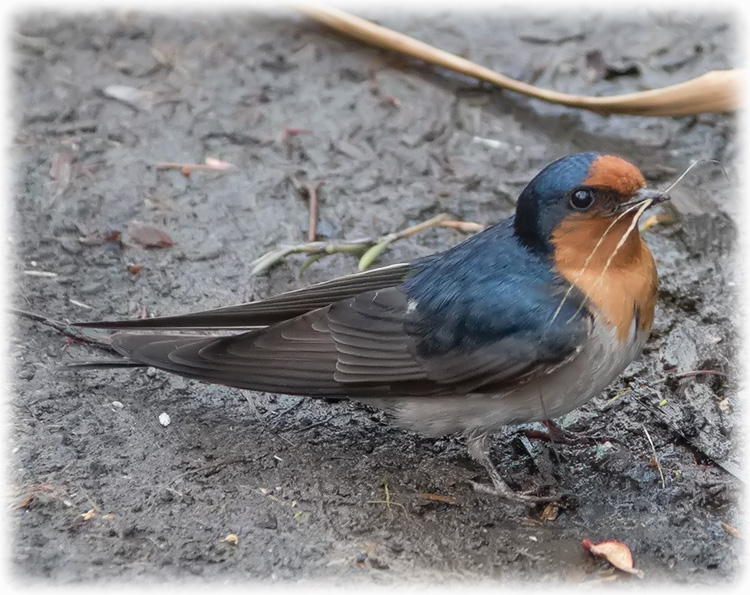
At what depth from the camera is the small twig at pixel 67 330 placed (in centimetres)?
429

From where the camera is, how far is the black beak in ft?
11.7

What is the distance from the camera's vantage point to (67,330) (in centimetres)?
450

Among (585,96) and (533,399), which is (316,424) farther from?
(585,96)

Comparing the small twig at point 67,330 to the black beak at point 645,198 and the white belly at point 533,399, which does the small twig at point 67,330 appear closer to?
the white belly at point 533,399

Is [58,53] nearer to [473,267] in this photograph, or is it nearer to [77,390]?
[77,390]

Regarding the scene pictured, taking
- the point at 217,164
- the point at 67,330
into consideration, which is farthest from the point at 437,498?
the point at 217,164

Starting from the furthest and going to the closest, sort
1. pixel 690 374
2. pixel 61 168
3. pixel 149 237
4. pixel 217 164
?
pixel 217 164 → pixel 61 168 → pixel 149 237 → pixel 690 374

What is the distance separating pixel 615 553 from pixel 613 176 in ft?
4.18

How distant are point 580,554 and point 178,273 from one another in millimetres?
2373

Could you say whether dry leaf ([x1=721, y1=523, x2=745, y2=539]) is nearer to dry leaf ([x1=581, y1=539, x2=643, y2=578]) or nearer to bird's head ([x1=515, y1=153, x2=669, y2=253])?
dry leaf ([x1=581, y1=539, x2=643, y2=578])

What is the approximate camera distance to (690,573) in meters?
3.54

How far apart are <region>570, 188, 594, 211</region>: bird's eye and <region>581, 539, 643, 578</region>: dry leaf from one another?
1.15 metres

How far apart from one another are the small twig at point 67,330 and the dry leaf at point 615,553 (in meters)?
2.01

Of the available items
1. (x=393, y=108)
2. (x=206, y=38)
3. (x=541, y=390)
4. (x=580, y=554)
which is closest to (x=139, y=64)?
(x=206, y=38)
